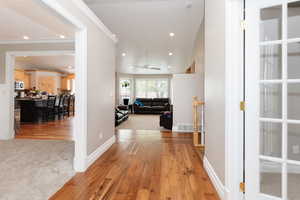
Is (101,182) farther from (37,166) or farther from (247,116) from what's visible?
(247,116)

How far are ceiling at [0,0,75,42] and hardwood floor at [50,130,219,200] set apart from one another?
7.11ft

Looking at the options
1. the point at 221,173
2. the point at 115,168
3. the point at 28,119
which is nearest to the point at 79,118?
the point at 115,168

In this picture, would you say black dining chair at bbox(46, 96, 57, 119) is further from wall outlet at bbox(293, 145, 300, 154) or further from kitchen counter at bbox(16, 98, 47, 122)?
wall outlet at bbox(293, 145, 300, 154)

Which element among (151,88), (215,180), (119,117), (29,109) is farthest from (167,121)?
(151,88)

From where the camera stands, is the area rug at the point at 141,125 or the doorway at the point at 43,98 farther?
the area rug at the point at 141,125

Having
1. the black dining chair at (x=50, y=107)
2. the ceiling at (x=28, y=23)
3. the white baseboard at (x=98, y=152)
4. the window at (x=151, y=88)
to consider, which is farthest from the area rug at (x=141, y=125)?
the window at (x=151, y=88)

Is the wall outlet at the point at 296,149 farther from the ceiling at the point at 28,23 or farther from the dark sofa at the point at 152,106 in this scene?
the dark sofa at the point at 152,106

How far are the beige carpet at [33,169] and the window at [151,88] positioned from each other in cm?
821

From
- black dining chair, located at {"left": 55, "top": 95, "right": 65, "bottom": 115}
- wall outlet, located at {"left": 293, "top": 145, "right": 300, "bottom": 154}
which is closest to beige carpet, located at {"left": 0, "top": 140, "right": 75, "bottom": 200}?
wall outlet, located at {"left": 293, "top": 145, "right": 300, "bottom": 154}

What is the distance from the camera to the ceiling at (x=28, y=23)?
88.3 inches

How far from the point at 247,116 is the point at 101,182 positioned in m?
1.93

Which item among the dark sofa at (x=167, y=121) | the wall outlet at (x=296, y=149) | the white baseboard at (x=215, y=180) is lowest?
the white baseboard at (x=215, y=180)

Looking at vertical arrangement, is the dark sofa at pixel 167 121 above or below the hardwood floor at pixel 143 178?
above

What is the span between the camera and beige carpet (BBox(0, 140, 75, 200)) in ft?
5.85
